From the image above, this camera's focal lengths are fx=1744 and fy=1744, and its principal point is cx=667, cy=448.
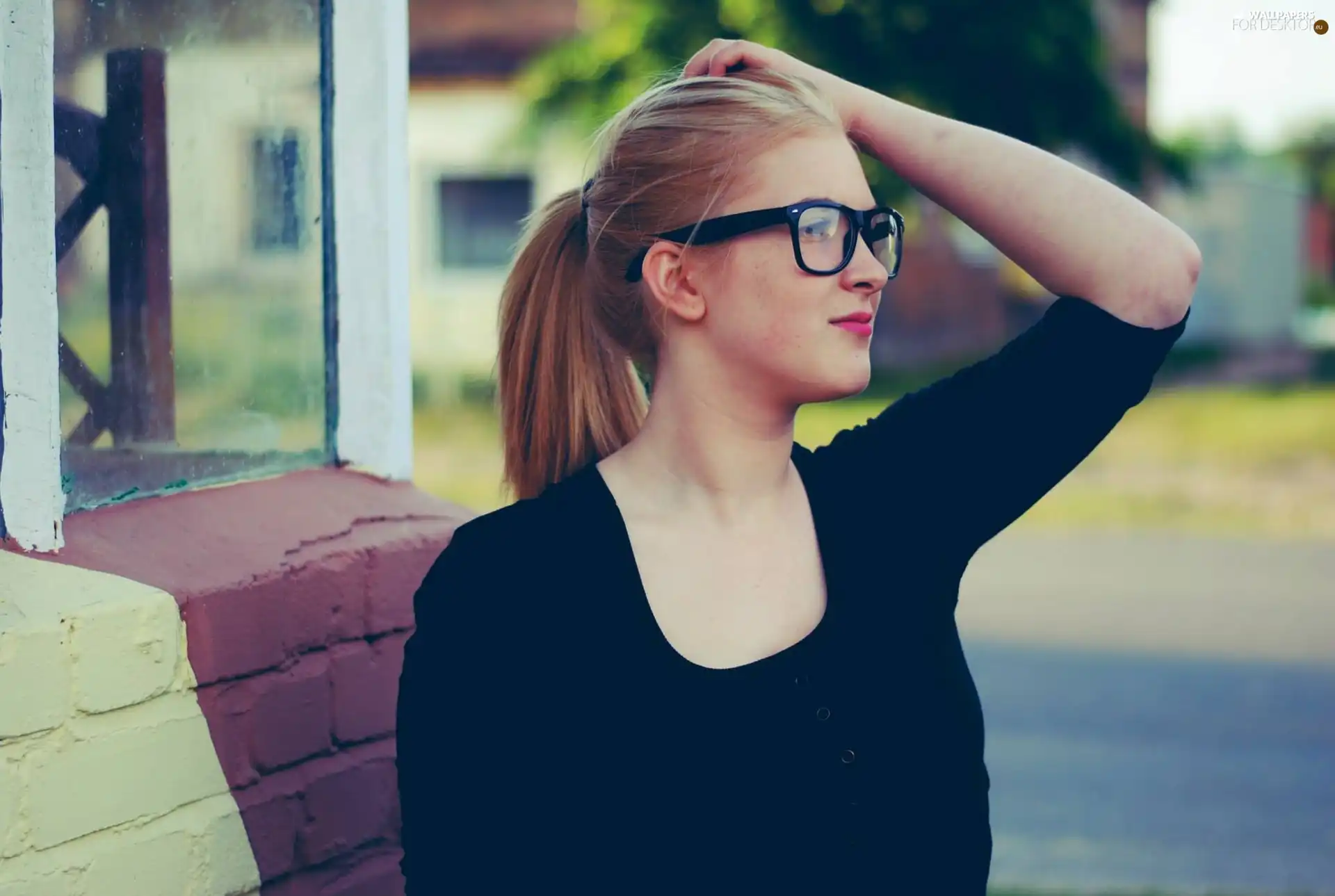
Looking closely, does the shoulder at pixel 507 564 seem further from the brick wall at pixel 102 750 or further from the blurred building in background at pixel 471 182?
the blurred building in background at pixel 471 182

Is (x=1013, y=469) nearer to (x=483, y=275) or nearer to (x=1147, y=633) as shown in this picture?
(x=1147, y=633)

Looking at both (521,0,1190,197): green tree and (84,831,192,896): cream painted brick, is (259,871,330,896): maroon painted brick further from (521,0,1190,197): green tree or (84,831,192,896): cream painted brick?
(521,0,1190,197): green tree

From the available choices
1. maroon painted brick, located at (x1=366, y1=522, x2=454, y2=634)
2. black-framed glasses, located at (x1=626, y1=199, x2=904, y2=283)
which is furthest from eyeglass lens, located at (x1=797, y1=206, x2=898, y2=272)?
maroon painted brick, located at (x1=366, y1=522, x2=454, y2=634)

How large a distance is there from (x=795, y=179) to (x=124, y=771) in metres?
0.96

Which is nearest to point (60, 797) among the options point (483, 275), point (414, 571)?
point (414, 571)

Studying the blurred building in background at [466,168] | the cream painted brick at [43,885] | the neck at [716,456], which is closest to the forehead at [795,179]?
the neck at [716,456]

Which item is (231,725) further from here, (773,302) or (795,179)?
(795,179)

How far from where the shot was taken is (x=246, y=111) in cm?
233

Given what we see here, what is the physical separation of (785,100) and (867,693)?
2.19 feet

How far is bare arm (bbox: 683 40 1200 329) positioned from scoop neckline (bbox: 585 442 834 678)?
41 centimetres

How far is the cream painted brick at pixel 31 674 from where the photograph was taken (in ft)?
5.48

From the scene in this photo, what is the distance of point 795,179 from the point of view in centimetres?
195

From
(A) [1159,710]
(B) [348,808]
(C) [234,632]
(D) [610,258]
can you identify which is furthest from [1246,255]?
(C) [234,632]

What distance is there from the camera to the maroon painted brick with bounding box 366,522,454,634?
225 centimetres
